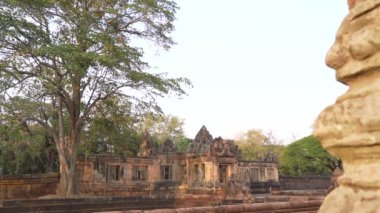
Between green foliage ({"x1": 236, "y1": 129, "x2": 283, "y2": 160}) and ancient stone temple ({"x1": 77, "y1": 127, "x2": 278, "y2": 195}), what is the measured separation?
1845 centimetres

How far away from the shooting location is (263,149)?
163 feet

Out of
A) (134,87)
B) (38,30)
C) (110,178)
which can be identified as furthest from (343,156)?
(110,178)

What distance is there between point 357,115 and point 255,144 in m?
50.6

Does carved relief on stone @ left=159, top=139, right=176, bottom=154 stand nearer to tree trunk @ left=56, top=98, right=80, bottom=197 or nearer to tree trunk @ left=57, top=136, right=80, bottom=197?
tree trunk @ left=56, top=98, right=80, bottom=197

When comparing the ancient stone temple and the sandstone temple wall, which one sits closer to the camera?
the sandstone temple wall

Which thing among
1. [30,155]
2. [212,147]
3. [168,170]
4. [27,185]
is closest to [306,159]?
[212,147]

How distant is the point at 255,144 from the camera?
51094mm

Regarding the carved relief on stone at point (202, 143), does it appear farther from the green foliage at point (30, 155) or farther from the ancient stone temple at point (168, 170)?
the green foliage at point (30, 155)

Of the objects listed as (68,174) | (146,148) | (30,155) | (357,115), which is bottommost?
(357,115)

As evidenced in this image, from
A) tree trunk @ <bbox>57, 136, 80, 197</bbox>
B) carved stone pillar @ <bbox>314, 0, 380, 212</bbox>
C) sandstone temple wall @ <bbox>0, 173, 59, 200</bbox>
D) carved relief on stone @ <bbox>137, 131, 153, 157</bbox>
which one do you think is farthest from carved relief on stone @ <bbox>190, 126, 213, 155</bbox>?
carved stone pillar @ <bbox>314, 0, 380, 212</bbox>

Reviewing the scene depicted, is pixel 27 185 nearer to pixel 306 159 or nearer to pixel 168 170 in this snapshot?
pixel 168 170

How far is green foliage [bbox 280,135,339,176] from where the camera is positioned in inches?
1709

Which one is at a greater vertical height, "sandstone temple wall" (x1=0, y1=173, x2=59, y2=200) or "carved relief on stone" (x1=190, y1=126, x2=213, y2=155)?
"carved relief on stone" (x1=190, y1=126, x2=213, y2=155)

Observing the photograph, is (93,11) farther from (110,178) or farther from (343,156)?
(343,156)
